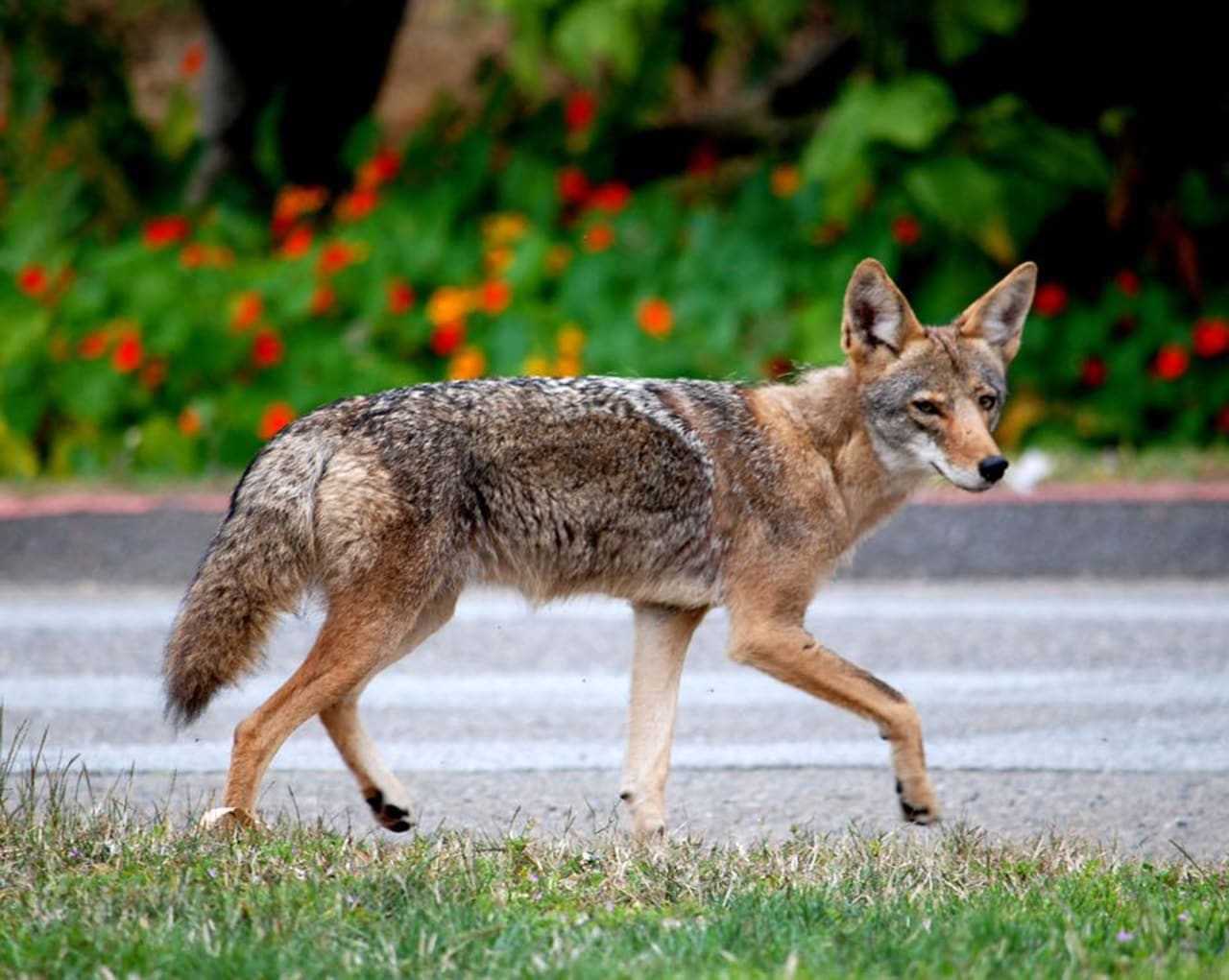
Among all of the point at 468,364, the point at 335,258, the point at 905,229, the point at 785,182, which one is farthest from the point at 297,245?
the point at 905,229

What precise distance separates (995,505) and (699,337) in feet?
8.51

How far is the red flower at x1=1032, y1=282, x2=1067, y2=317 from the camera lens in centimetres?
1125

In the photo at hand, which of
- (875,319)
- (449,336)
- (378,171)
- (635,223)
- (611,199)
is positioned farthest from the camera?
(378,171)

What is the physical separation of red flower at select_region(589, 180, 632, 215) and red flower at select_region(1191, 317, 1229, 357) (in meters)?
3.50

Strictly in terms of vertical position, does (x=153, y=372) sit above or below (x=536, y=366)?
below

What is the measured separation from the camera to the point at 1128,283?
11.3 meters

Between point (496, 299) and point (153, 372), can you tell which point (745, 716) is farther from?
point (153, 372)

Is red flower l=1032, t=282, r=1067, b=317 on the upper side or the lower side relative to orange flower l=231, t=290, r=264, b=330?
upper

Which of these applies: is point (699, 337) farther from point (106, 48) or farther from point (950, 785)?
point (950, 785)

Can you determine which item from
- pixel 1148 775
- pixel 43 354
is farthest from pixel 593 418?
pixel 43 354

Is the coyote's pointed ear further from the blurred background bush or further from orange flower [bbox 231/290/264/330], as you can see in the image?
orange flower [bbox 231/290/264/330]

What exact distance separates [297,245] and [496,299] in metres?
1.47

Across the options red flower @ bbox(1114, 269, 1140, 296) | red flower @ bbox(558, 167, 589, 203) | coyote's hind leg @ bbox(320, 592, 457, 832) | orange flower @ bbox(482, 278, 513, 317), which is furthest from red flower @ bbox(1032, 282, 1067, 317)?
coyote's hind leg @ bbox(320, 592, 457, 832)

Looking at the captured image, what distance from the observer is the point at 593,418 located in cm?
554
